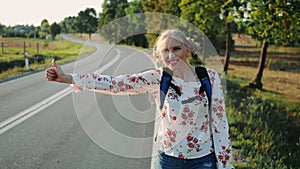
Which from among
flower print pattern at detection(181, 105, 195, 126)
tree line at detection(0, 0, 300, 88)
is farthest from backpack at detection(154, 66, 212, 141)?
tree line at detection(0, 0, 300, 88)

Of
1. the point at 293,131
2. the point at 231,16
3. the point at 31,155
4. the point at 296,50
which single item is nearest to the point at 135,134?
the point at 31,155

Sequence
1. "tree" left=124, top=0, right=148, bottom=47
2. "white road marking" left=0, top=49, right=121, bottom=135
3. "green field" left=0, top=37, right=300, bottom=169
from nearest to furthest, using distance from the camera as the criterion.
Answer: "tree" left=124, top=0, right=148, bottom=47 → "green field" left=0, top=37, right=300, bottom=169 → "white road marking" left=0, top=49, right=121, bottom=135

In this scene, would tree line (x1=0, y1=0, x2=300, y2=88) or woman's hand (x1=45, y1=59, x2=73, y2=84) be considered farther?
tree line (x1=0, y1=0, x2=300, y2=88)

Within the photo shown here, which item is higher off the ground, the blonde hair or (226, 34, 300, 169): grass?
the blonde hair

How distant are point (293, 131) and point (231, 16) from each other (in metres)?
5.91

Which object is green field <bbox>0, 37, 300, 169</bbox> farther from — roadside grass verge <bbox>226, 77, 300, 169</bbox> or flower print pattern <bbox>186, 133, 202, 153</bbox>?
flower print pattern <bbox>186, 133, 202, 153</bbox>

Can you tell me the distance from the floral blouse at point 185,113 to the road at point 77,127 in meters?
0.33

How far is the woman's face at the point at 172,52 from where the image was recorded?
7.32 feet

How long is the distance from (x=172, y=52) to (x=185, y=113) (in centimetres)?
42

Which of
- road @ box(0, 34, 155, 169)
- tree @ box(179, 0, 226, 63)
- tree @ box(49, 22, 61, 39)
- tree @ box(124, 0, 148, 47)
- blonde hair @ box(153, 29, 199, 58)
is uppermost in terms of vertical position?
tree @ box(49, 22, 61, 39)

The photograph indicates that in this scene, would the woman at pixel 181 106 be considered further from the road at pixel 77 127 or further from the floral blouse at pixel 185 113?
the road at pixel 77 127

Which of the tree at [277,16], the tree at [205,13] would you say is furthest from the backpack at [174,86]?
the tree at [205,13]

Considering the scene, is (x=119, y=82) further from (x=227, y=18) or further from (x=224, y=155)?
(x=227, y=18)

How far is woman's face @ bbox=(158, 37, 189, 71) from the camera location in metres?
2.23
